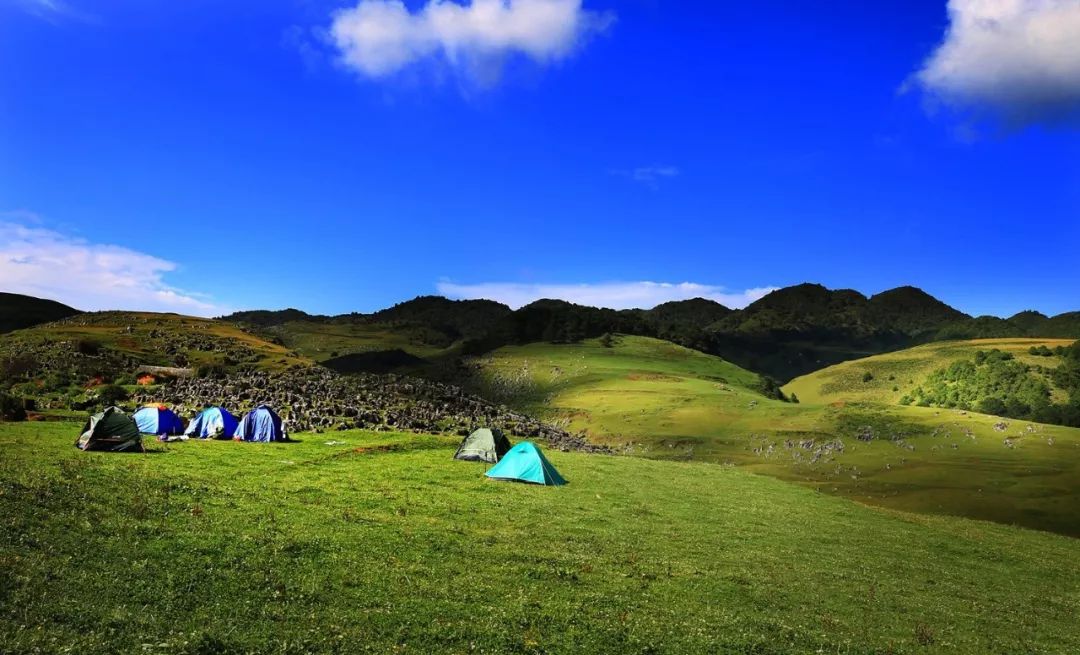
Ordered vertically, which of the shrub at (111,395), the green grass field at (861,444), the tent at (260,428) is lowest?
the green grass field at (861,444)

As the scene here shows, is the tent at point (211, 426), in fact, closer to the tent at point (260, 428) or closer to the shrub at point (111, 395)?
the tent at point (260, 428)

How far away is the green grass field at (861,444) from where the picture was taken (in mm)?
57125

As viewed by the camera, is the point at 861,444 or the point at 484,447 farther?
the point at 861,444

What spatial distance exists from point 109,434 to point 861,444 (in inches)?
3263

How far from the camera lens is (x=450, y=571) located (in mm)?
19469

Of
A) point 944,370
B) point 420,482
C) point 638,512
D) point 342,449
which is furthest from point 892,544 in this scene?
point 944,370

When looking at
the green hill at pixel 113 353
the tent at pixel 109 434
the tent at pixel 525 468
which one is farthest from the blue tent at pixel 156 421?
the tent at pixel 525 468

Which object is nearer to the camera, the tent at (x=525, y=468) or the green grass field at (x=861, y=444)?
the tent at (x=525, y=468)

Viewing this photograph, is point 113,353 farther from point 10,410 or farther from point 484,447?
point 484,447

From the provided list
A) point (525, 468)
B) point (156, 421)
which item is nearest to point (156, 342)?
point (156, 421)

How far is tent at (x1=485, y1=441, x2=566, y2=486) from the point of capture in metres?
38.8

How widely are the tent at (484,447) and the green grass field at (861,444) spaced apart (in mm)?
34810

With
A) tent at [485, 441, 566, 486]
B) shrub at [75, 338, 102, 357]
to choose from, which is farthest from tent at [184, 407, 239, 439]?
shrub at [75, 338, 102, 357]

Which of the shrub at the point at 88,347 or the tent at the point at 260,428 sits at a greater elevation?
the shrub at the point at 88,347
